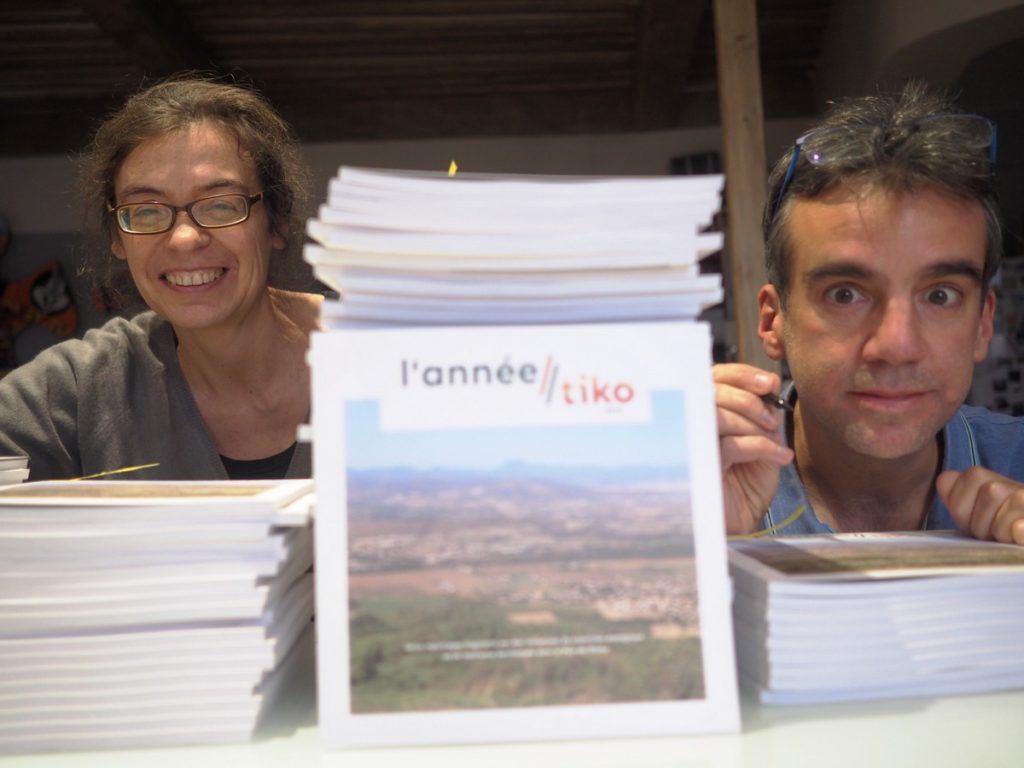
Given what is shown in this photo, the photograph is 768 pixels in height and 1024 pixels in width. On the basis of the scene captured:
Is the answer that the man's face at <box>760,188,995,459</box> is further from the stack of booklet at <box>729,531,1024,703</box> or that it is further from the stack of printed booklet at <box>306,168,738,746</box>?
the stack of printed booklet at <box>306,168,738,746</box>

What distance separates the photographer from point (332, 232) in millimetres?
648

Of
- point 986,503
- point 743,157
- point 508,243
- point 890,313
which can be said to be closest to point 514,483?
point 508,243

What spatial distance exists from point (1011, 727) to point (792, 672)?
0.49 ft

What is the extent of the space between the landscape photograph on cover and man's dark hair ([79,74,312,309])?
4.78 ft

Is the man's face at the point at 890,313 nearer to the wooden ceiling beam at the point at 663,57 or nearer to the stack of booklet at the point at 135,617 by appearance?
the stack of booklet at the point at 135,617

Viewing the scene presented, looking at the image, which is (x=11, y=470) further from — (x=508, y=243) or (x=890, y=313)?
(x=890, y=313)

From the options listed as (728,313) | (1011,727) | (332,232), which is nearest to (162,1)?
(728,313)

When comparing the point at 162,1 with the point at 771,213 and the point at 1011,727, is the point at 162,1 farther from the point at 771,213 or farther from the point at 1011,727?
the point at 1011,727

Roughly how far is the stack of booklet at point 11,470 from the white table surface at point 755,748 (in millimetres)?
381

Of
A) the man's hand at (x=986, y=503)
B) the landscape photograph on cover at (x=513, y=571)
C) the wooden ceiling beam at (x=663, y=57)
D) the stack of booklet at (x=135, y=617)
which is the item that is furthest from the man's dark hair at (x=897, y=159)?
the wooden ceiling beam at (x=663, y=57)

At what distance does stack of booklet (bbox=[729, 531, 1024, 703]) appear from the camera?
68cm

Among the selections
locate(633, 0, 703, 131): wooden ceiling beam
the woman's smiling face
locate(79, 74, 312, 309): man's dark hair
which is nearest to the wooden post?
locate(633, 0, 703, 131): wooden ceiling beam

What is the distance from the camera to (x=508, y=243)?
65 cm

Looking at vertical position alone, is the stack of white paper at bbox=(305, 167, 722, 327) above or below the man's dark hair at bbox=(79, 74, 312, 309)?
below
